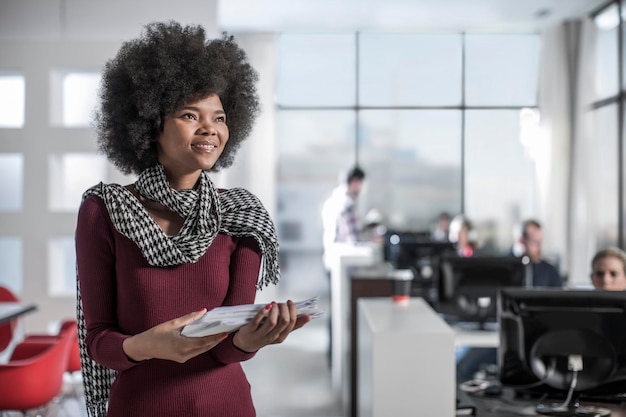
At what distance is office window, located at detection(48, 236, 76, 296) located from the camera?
17.0ft

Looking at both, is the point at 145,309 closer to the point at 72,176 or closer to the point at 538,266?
the point at 538,266

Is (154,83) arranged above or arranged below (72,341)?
above

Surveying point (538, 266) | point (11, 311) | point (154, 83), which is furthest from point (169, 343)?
point (538, 266)

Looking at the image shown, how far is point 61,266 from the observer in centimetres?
534

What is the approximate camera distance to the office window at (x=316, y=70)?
1062 cm

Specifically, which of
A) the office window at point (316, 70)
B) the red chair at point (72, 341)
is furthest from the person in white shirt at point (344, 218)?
the red chair at point (72, 341)

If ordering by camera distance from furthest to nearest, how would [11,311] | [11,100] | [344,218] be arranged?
[344,218] → [11,100] → [11,311]

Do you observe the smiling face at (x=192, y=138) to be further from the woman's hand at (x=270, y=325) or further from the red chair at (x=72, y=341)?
the red chair at (x=72, y=341)

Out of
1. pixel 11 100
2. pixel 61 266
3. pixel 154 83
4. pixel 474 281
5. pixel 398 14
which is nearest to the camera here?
pixel 154 83

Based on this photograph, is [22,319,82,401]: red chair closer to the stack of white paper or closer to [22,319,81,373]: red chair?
[22,319,81,373]: red chair

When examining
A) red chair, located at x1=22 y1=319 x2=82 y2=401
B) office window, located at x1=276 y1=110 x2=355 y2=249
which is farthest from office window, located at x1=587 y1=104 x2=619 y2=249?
red chair, located at x1=22 y1=319 x2=82 y2=401

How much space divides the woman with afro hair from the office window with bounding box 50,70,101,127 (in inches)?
153

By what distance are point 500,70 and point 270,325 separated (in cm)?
995

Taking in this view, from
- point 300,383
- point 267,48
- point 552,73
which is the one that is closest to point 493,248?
point 552,73
